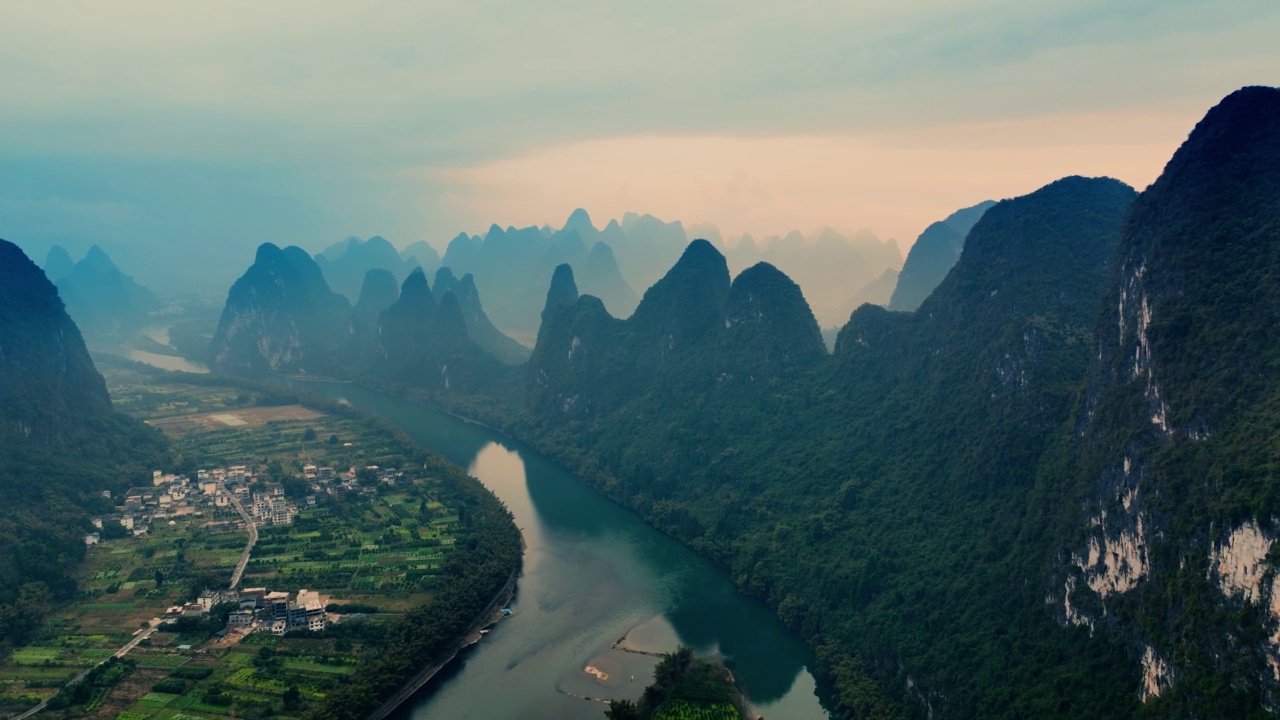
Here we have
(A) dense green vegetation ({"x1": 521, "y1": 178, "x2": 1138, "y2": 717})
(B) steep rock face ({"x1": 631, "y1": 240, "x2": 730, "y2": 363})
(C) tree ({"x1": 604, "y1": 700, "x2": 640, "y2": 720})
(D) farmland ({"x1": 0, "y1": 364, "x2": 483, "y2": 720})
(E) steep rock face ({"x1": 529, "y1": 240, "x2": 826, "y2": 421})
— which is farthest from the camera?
(B) steep rock face ({"x1": 631, "y1": 240, "x2": 730, "y2": 363})

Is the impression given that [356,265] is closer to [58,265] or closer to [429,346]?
[58,265]

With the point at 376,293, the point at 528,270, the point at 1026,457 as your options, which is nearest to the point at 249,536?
the point at 1026,457

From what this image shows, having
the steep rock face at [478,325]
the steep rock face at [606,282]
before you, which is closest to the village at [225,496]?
the steep rock face at [478,325]

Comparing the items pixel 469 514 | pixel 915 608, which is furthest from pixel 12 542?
pixel 915 608

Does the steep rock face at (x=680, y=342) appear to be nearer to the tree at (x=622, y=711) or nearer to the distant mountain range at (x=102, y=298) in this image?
the tree at (x=622, y=711)

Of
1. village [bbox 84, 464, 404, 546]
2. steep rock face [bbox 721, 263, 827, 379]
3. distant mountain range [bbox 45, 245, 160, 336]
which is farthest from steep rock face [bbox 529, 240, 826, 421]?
distant mountain range [bbox 45, 245, 160, 336]

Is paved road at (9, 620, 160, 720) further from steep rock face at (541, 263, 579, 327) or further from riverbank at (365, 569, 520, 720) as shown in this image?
steep rock face at (541, 263, 579, 327)
